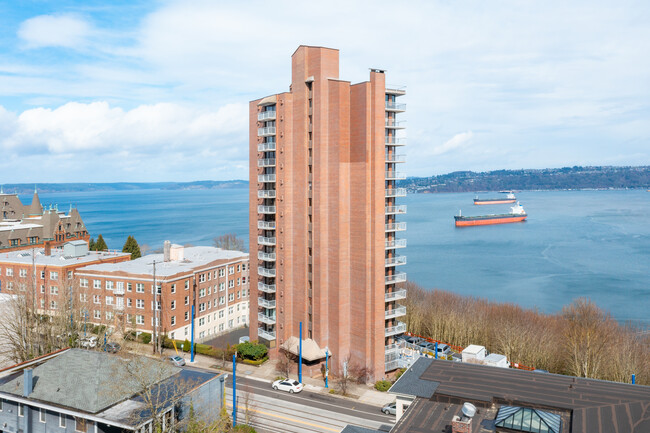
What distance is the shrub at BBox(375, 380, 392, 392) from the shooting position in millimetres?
48625

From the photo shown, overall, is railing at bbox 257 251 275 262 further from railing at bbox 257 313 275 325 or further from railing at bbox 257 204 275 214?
railing at bbox 257 313 275 325

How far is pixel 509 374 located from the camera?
3609 centimetres

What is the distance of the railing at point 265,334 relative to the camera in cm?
5669

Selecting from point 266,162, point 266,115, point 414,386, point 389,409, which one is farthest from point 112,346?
point 414,386

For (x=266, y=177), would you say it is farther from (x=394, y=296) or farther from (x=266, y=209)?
(x=394, y=296)

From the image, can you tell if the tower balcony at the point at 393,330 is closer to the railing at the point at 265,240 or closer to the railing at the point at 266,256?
the railing at the point at 266,256

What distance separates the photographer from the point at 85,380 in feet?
108

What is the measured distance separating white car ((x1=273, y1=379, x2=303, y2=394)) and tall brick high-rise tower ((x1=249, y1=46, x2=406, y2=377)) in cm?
521

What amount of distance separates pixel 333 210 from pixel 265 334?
16624 millimetres

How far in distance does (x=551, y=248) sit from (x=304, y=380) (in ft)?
411

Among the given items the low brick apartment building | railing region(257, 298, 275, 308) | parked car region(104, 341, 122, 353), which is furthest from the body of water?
parked car region(104, 341, 122, 353)

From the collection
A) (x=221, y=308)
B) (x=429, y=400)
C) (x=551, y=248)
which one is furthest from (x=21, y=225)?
(x=551, y=248)

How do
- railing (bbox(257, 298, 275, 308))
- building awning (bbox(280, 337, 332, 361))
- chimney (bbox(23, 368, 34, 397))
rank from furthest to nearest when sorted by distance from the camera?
railing (bbox(257, 298, 275, 308)), building awning (bbox(280, 337, 332, 361)), chimney (bbox(23, 368, 34, 397))

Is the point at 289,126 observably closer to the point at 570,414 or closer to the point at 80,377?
the point at 80,377
